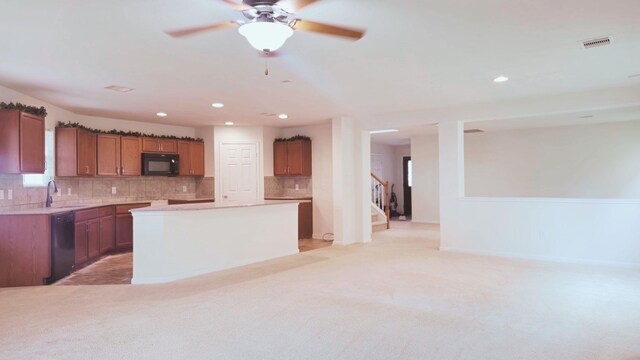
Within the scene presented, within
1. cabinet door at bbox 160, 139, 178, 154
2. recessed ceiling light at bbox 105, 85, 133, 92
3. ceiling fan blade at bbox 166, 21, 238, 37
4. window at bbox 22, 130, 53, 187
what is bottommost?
window at bbox 22, 130, 53, 187

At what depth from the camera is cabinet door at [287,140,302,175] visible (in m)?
8.27

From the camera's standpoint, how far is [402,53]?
375 centimetres

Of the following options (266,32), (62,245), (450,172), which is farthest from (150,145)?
(266,32)

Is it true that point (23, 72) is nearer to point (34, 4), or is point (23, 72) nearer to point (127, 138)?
point (34, 4)

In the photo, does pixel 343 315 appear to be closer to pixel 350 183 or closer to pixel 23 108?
pixel 350 183

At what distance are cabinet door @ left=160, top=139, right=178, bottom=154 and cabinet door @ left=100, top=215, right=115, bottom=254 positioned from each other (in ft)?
5.52

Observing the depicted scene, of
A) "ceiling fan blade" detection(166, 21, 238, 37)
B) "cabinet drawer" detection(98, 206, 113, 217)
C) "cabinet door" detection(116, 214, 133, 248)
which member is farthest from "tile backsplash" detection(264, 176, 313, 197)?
"ceiling fan blade" detection(166, 21, 238, 37)

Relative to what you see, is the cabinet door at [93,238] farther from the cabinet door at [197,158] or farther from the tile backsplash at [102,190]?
the cabinet door at [197,158]

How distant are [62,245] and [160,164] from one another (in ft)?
9.25

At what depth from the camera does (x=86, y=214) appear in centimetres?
568

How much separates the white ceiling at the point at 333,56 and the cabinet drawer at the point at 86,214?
1590mm

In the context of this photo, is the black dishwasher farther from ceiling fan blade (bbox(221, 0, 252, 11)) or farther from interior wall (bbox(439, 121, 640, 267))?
interior wall (bbox(439, 121, 640, 267))

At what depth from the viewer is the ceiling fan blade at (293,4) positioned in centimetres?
Result: 257

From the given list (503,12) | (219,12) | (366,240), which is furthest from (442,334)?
(366,240)
